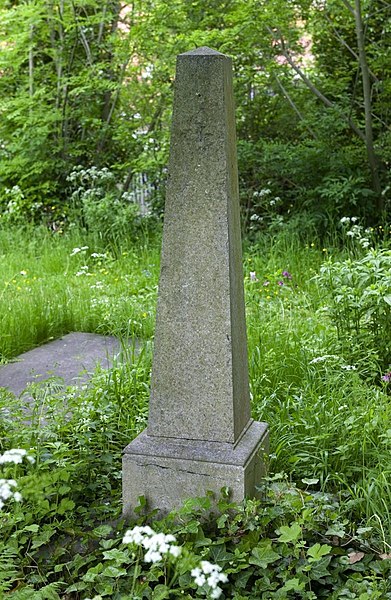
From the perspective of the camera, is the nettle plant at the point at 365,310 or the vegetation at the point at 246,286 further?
the nettle plant at the point at 365,310

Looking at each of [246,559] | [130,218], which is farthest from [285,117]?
[246,559]

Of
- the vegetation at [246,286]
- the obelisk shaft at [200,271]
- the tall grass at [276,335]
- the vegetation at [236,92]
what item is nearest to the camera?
the vegetation at [246,286]

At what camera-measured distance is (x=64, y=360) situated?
186 inches

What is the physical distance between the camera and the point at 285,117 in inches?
346

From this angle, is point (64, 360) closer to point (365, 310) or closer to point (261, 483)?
point (365, 310)

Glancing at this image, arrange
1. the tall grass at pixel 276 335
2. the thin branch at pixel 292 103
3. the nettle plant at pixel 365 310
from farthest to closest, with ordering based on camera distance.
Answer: the thin branch at pixel 292 103
the nettle plant at pixel 365 310
the tall grass at pixel 276 335

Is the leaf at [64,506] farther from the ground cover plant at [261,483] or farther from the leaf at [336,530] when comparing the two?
the leaf at [336,530]

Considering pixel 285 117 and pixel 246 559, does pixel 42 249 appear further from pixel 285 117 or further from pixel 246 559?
pixel 246 559

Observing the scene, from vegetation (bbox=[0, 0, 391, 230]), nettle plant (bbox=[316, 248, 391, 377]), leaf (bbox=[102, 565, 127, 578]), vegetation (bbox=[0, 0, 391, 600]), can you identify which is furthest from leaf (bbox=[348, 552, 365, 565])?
vegetation (bbox=[0, 0, 391, 230])

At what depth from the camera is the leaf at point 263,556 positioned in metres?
2.31

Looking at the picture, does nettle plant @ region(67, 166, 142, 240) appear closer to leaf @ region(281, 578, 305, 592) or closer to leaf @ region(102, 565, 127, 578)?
leaf @ region(102, 565, 127, 578)

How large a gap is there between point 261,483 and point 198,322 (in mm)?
702

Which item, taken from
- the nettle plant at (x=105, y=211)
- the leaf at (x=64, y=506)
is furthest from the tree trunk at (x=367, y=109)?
the leaf at (x=64, y=506)

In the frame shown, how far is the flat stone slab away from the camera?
170 inches
